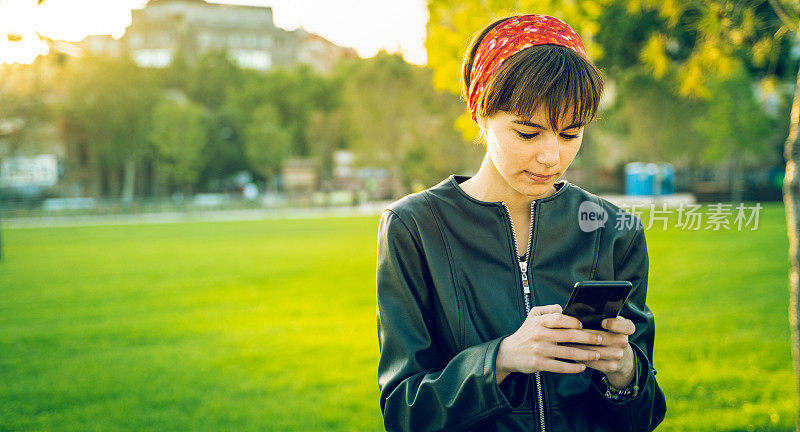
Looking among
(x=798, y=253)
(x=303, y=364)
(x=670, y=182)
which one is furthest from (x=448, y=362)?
(x=670, y=182)

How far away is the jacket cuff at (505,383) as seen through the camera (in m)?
1.64

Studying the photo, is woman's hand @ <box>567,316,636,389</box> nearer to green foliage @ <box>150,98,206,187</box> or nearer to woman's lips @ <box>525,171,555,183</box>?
woman's lips @ <box>525,171,555,183</box>

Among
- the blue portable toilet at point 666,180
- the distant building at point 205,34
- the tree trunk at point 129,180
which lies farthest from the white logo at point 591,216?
the distant building at point 205,34

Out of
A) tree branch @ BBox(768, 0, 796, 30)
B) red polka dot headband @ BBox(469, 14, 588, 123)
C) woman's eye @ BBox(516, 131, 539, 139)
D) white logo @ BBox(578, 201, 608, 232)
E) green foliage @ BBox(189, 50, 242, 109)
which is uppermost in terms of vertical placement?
green foliage @ BBox(189, 50, 242, 109)

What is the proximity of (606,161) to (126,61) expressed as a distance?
43.8 metres

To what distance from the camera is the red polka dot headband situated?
68.2 inches

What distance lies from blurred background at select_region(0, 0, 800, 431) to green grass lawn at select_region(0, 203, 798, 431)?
0.03 meters

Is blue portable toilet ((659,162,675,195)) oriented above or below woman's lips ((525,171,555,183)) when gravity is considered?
below

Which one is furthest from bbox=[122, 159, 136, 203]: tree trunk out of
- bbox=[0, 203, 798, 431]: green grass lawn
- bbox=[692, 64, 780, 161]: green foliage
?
bbox=[692, 64, 780, 161]: green foliage

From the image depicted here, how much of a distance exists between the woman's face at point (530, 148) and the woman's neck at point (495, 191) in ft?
0.29

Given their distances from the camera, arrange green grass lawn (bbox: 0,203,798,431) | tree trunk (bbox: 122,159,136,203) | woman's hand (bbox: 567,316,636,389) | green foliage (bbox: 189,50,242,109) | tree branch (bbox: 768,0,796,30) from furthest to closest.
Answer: green foliage (bbox: 189,50,242,109)
tree trunk (bbox: 122,159,136,203)
green grass lawn (bbox: 0,203,798,431)
tree branch (bbox: 768,0,796,30)
woman's hand (bbox: 567,316,636,389)

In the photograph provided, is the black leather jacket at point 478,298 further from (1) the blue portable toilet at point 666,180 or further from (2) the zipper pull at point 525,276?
(1) the blue portable toilet at point 666,180

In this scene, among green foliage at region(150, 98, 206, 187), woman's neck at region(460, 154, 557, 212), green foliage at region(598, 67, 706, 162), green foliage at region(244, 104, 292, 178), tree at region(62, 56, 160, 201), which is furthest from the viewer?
green foliage at region(244, 104, 292, 178)

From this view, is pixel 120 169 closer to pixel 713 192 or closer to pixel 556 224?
pixel 713 192
